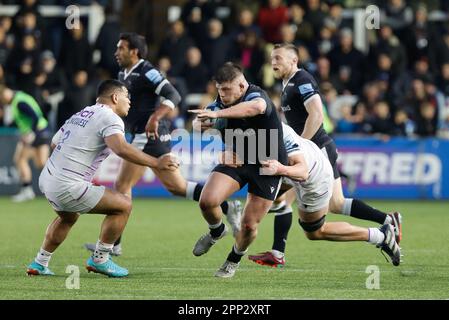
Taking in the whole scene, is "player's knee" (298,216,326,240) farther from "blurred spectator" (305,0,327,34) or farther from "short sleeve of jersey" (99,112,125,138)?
"blurred spectator" (305,0,327,34)

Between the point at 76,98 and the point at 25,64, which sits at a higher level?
the point at 25,64

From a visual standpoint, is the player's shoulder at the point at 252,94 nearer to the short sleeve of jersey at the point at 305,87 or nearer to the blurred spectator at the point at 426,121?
the short sleeve of jersey at the point at 305,87

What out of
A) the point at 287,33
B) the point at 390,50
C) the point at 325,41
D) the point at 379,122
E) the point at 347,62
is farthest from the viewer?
the point at 325,41

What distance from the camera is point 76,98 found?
20.6 meters

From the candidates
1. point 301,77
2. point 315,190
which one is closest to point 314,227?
point 315,190

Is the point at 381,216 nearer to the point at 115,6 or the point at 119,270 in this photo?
the point at 119,270

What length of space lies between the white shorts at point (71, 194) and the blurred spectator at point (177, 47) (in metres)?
12.1

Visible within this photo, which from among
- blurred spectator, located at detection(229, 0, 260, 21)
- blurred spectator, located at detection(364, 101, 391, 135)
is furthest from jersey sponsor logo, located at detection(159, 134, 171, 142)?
blurred spectator, located at detection(229, 0, 260, 21)

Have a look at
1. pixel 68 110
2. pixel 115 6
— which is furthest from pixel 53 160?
pixel 115 6

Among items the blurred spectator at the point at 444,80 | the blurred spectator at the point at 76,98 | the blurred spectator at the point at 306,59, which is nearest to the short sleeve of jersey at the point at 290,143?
the blurred spectator at the point at 306,59

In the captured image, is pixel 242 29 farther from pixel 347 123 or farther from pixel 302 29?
pixel 347 123

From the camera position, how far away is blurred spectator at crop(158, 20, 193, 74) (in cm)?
2173

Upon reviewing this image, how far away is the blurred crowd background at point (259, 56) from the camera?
68.4ft

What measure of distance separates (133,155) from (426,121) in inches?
481
